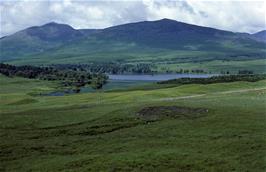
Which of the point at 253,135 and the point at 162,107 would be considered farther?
the point at 162,107

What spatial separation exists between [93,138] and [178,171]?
15.7 m

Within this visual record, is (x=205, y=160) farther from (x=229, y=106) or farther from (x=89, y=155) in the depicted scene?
(x=229, y=106)

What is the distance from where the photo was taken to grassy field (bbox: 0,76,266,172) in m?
38.0

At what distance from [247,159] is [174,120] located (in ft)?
60.5

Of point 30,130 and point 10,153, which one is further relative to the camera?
point 30,130

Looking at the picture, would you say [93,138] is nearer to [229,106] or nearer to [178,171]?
[178,171]

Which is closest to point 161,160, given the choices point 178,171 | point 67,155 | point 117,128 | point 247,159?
point 178,171

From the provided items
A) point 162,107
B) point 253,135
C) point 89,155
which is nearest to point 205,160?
point 253,135

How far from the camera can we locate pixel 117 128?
175 ft

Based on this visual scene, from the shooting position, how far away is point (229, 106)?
6216 cm

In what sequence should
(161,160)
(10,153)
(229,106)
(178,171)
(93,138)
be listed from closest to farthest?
(178,171) → (161,160) → (10,153) → (93,138) → (229,106)

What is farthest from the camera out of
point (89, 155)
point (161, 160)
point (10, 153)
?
point (10, 153)

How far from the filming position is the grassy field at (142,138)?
125 feet

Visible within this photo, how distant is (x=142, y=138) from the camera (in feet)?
155
